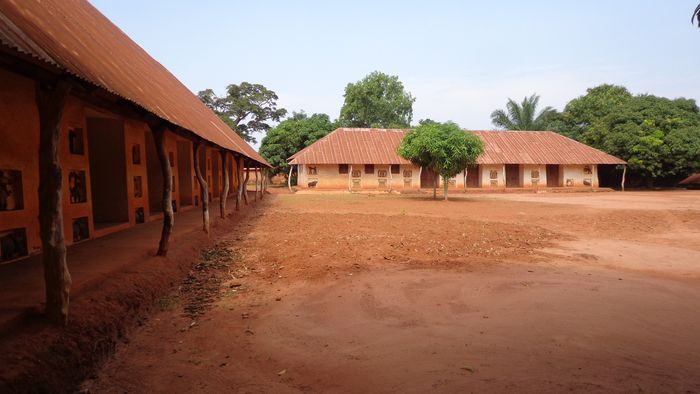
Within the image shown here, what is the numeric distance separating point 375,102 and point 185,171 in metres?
34.5

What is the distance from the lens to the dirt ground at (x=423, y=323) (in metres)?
3.01

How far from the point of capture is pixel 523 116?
128 feet

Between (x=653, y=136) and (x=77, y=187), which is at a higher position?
(x=653, y=136)

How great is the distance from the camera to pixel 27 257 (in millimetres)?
5480

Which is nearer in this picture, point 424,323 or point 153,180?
point 424,323

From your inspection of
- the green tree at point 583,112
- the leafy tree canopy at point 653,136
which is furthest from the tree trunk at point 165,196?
the green tree at point 583,112

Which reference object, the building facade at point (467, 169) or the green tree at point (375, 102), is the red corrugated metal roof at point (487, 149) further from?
the green tree at point (375, 102)

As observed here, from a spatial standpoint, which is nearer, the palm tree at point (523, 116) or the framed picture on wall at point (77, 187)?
the framed picture on wall at point (77, 187)

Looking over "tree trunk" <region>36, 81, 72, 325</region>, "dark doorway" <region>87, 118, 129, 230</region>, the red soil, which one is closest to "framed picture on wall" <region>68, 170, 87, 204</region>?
"dark doorway" <region>87, 118, 129, 230</region>

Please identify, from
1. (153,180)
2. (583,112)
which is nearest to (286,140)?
(153,180)

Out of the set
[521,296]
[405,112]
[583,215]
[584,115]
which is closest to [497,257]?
[521,296]

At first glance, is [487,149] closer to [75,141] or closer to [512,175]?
[512,175]

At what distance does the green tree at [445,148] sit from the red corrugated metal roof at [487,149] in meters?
7.88

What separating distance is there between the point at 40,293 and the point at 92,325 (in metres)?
0.74
